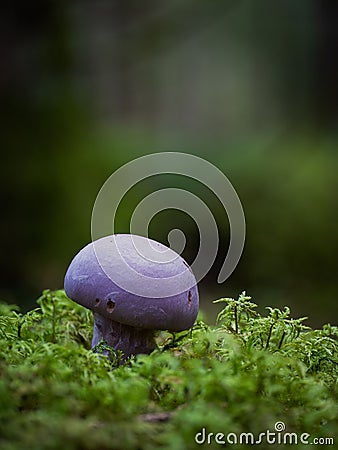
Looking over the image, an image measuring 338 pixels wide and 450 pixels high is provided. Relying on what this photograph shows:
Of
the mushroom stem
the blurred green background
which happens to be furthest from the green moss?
the blurred green background

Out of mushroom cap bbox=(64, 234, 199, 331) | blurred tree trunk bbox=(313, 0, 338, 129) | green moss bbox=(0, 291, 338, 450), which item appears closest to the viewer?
green moss bbox=(0, 291, 338, 450)

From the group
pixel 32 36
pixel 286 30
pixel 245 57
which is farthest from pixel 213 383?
pixel 245 57

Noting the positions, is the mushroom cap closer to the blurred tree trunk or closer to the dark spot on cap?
the dark spot on cap

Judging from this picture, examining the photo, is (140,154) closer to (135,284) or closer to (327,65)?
(327,65)

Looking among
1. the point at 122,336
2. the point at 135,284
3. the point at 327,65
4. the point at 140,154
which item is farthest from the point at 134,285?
the point at 327,65

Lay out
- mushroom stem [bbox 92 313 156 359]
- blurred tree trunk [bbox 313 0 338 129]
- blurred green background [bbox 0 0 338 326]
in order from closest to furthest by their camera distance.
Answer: mushroom stem [bbox 92 313 156 359], blurred green background [bbox 0 0 338 326], blurred tree trunk [bbox 313 0 338 129]

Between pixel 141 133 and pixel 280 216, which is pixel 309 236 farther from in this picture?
pixel 141 133

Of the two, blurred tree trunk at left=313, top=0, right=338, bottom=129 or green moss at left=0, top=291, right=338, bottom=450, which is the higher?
blurred tree trunk at left=313, top=0, right=338, bottom=129
